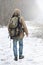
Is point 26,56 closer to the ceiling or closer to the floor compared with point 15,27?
closer to the floor

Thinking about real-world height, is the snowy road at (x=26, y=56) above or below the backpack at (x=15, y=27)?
below

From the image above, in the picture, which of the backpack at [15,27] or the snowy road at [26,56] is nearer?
the backpack at [15,27]

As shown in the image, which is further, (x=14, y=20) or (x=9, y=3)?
(x=9, y=3)

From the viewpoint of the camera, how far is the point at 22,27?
1084cm

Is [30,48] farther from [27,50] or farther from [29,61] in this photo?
[29,61]

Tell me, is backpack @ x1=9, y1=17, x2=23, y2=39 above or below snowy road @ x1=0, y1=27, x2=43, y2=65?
above

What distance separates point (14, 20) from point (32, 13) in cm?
4374

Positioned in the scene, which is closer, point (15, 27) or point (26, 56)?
point (15, 27)

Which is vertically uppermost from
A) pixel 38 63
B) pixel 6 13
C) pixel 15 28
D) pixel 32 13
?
pixel 15 28

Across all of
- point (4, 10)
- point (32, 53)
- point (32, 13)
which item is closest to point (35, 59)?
point (32, 53)

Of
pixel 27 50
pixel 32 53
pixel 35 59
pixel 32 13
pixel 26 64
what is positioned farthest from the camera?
pixel 32 13

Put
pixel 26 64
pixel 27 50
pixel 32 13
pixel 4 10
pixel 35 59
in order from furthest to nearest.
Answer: pixel 32 13 → pixel 4 10 → pixel 27 50 → pixel 35 59 → pixel 26 64

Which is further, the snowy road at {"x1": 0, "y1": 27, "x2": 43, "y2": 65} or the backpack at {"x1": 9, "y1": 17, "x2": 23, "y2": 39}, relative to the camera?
the snowy road at {"x1": 0, "y1": 27, "x2": 43, "y2": 65}

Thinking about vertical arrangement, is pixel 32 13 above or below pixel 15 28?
below
